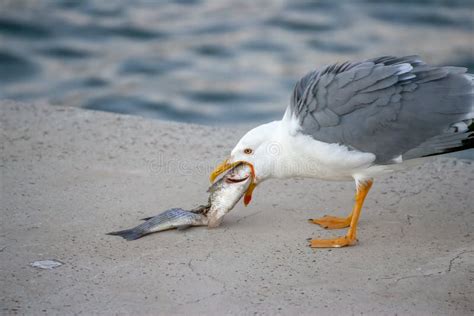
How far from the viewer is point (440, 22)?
13.0 metres

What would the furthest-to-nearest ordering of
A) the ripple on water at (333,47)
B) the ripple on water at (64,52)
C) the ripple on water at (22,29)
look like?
the ripple on water at (22,29) < the ripple on water at (64,52) < the ripple on water at (333,47)

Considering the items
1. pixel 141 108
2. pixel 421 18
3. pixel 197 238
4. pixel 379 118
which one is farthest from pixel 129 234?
pixel 421 18

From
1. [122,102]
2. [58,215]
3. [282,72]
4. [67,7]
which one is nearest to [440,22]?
[282,72]

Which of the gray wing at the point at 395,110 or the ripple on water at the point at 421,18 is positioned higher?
the gray wing at the point at 395,110

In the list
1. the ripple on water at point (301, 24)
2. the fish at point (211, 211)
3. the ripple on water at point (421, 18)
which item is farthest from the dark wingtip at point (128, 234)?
the ripple on water at point (421, 18)

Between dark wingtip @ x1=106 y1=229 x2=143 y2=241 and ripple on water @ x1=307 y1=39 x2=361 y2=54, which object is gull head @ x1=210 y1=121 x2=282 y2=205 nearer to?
dark wingtip @ x1=106 y1=229 x2=143 y2=241

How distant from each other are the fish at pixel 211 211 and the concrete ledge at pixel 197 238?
72 mm

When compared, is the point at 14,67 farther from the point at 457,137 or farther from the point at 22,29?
the point at 457,137

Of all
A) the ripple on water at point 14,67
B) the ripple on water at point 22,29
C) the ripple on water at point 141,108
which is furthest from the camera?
the ripple on water at point 22,29

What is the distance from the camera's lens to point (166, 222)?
4961 mm

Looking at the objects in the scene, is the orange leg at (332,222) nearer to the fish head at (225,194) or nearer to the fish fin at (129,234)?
the fish head at (225,194)

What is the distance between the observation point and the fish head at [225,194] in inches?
199

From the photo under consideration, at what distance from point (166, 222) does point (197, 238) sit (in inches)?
8.8

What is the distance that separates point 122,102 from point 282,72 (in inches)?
96.1
